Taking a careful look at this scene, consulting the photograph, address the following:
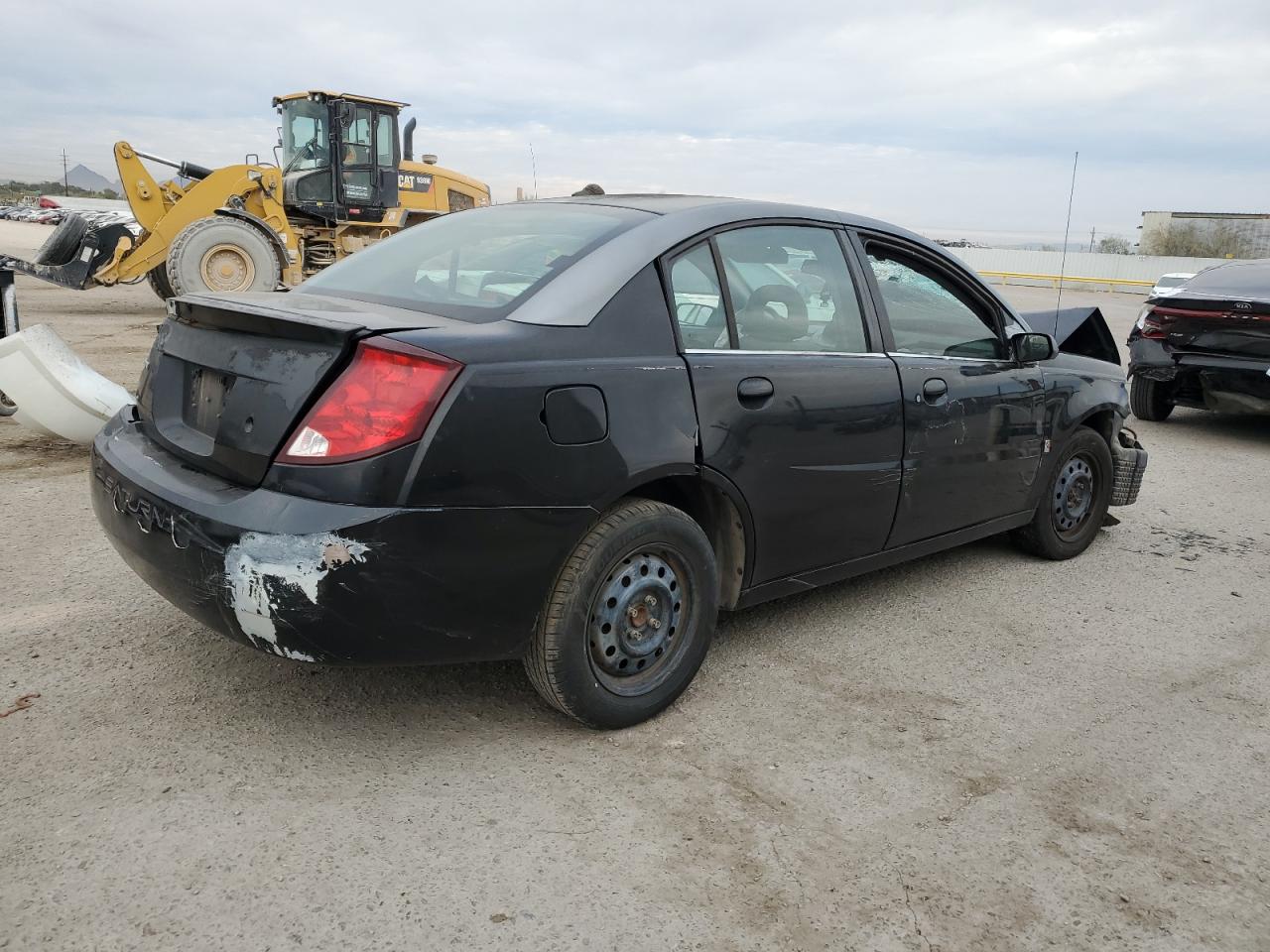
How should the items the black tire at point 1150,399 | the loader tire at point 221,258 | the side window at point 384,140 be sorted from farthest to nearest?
the side window at point 384,140 → the loader tire at point 221,258 → the black tire at point 1150,399

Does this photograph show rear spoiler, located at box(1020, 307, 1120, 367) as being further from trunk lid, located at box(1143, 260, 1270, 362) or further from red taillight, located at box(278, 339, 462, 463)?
red taillight, located at box(278, 339, 462, 463)

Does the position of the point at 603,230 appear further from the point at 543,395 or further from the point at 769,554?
the point at 769,554

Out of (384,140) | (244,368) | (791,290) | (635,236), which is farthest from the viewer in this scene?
(384,140)

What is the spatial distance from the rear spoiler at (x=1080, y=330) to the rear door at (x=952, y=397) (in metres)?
1.26

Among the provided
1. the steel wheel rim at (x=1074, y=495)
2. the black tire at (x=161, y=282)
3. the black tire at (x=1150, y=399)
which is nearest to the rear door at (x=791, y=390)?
the steel wheel rim at (x=1074, y=495)

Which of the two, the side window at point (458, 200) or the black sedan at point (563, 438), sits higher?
the side window at point (458, 200)

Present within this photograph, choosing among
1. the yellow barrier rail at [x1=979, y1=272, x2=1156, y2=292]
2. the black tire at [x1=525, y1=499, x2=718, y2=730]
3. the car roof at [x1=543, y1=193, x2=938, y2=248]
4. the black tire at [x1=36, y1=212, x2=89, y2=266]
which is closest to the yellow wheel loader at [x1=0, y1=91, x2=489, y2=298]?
the black tire at [x1=36, y1=212, x2=89, y2=266]

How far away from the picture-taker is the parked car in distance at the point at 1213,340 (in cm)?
761

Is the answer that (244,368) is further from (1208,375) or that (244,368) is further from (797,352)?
(1208,375)

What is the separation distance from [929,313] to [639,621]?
73.1 inches

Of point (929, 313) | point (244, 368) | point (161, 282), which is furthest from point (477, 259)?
point (161, 282)

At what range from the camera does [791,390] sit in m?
3.35

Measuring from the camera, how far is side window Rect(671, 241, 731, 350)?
3.14 meters

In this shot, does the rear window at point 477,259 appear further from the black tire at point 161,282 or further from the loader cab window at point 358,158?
the black tire at point 161,282
